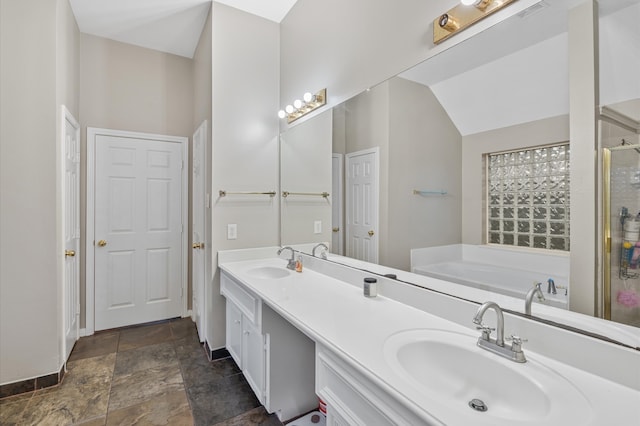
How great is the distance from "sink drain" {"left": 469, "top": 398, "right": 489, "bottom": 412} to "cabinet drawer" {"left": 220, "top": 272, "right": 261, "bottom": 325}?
114cm

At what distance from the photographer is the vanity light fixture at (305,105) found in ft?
7.11

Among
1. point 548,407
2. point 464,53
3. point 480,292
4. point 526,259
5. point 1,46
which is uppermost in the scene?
point 1,46

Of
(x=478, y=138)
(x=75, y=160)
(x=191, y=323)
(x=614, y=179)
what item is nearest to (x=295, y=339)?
(x=478, y=138)

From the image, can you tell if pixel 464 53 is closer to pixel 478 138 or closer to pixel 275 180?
pixel 478 138

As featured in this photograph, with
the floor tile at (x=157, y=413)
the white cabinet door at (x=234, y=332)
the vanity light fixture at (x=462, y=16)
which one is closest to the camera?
the vanity light fixture at (x=462, y=16)

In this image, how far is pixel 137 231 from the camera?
3205mm

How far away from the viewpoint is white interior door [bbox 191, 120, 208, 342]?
8.89 ft

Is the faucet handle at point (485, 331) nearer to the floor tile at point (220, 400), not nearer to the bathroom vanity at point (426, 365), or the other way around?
the bathroom vanity at point (426, 365)

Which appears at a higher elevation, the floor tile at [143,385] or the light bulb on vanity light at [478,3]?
the light bulb on vanity light at [478,3]

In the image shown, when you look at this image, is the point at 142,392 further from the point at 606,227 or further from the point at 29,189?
the point at 606,227

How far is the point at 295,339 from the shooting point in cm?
175

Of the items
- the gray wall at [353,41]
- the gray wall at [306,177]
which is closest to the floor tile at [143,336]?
the gray wall at [306,177]

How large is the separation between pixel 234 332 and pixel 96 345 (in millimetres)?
1516

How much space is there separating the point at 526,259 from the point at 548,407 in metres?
0.46
